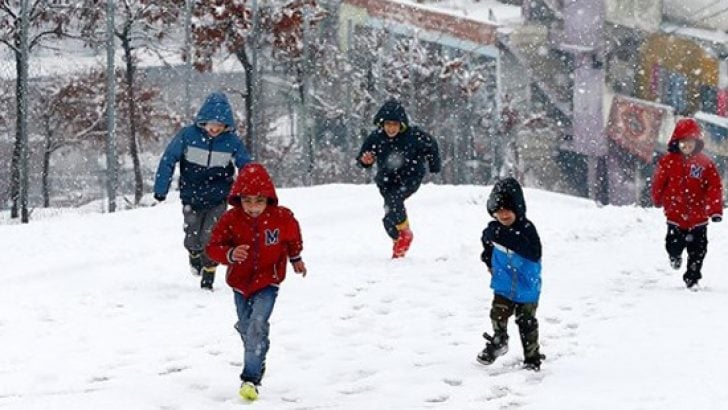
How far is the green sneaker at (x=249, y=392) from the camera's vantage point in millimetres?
5418

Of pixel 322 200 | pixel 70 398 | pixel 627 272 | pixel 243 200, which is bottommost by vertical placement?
pixel 322 200

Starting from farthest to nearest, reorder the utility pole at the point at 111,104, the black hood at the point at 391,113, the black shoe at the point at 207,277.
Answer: the utility pole at the point at 111,104
the black hood at the point at 391,113
the black shoe at the point at 207,277

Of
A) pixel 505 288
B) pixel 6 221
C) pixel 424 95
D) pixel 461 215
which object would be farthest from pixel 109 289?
pixel 424 95

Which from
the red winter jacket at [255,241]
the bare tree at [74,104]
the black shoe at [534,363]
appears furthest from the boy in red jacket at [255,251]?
the bare tree at [74,104]

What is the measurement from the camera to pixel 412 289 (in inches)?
356

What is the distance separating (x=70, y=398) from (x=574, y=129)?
4610cm

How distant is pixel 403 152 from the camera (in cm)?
1042

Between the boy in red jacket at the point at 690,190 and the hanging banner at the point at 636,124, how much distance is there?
131 feet

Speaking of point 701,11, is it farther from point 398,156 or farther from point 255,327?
point 255,327

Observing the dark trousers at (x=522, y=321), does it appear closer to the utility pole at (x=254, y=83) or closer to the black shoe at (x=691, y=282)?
the black shoe at (x=691, y=282)

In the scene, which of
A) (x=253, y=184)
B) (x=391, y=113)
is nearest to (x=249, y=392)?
(x=253, y=184)

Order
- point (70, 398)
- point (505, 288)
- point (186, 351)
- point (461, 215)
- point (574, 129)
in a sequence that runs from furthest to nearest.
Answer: point (574, 129) → point (461, 215) → point (186, 351) → point (505, 288) → point (70, 398)

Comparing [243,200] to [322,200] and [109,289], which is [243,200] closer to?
[109,289]

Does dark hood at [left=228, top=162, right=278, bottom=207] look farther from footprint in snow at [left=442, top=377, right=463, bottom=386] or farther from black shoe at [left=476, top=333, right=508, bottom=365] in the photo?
black shoe at [left=476, top=333, right=508, bottom=365]
